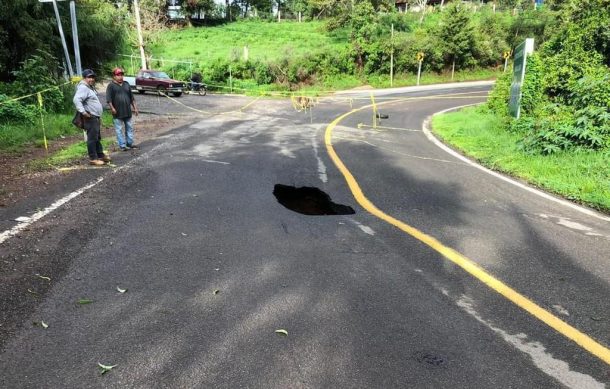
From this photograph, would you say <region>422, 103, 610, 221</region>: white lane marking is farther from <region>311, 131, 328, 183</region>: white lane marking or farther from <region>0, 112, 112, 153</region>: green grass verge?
<region>0, 112, 112, 153</region>: green grass verge

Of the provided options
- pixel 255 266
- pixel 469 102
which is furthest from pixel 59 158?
pixel 469 102

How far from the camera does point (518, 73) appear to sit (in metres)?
13.5

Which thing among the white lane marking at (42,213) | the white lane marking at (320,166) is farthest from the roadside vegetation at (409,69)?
the white lane marking at (320,166)

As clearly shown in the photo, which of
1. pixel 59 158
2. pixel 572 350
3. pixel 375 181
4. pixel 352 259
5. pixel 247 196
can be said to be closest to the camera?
pixel 572 350

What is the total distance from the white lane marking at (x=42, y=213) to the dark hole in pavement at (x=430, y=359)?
4.21 metres

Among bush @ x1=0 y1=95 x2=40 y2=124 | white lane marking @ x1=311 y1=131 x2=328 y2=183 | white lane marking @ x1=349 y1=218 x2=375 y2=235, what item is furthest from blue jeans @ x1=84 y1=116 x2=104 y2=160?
white lane marking @ x1=349 y1=218 x2=375 y2=235

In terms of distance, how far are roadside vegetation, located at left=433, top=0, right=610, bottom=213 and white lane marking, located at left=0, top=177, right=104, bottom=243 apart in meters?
7.39

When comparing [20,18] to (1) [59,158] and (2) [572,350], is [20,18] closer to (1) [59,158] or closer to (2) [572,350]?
(1) [59,158]

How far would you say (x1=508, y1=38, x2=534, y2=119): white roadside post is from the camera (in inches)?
500

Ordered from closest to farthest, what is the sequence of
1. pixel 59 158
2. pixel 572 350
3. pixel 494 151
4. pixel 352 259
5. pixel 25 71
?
pixel 572 350
pixel 352 259
pixel 59 158
pixel 494 151
pixel 25 71

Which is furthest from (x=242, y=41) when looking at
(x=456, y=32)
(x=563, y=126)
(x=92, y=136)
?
(x=563, y=126)

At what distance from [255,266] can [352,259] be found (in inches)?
37.0

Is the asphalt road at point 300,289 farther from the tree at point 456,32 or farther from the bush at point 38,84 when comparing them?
the tree at point 456,32

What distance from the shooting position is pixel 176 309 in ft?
10.8
